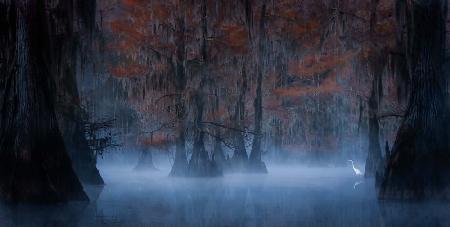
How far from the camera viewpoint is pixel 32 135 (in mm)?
14039

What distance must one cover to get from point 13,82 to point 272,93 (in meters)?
17.5

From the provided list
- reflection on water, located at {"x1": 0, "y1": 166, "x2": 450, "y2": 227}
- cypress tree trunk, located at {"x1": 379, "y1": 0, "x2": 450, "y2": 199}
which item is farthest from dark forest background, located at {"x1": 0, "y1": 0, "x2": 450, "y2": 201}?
reflection on water, located at {"x1": 0, "y1": 166, "x2": 450, "y2": 227}

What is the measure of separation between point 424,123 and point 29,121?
8405mm

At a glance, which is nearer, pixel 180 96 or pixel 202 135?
pixel 202 135

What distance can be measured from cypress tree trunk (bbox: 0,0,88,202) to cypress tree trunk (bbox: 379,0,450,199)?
690 cm

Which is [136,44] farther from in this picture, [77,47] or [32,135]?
[32,135]

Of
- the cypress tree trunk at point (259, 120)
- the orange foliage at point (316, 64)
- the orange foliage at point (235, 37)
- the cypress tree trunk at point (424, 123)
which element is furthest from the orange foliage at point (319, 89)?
the cypress tree trunk at point (424, 123)

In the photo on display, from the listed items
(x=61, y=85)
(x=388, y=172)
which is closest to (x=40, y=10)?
(x=61, y=85)

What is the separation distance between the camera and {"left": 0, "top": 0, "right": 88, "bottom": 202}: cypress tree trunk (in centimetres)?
1380

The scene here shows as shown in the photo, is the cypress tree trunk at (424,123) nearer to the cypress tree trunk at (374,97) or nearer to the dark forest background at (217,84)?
the dark forest background at (217,84)

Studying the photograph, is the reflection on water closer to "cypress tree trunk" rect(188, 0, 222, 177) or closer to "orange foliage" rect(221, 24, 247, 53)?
"cypress tree trunk" rect(188, 0, 222, 177)

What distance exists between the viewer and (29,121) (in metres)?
14.1

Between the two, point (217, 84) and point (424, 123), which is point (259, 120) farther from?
point (424, 123)

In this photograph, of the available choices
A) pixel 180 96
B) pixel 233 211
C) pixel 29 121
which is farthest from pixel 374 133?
pixel 29 121
